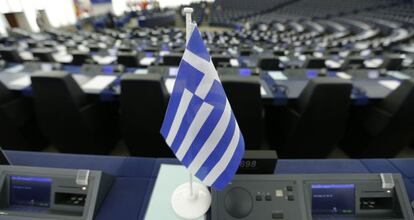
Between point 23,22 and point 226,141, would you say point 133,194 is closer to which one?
point 226,141

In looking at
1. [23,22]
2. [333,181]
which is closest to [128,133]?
[333,181]

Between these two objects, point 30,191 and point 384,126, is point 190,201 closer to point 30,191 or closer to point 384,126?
point 30,191

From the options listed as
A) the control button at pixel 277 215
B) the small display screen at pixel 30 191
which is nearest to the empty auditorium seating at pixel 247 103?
the control button at pixel 277 215

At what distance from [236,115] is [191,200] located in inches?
49.8

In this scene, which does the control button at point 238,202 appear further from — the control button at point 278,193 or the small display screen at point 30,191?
the small display screen at point 30,191

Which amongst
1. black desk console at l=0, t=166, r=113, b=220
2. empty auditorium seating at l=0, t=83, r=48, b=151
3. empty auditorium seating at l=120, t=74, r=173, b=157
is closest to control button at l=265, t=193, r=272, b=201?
black desk console at l=0, t=166, r=113, b=220

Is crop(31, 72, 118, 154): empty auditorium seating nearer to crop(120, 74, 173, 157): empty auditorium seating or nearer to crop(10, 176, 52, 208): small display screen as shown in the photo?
crop(120, 74, 173, 157): empty auditorium seating

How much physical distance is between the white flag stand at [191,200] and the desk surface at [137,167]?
14 centimetres

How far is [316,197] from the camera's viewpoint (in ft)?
2.70

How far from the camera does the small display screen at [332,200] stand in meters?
0.82

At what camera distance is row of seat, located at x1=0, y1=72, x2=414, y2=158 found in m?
1.89

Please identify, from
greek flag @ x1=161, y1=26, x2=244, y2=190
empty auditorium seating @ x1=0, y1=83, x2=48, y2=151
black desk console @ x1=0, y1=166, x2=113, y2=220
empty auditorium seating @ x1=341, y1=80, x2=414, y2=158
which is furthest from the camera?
empty auditorium seating @ x1=0, y1=83, x2=48, y2=151

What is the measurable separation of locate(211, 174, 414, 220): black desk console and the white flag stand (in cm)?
7

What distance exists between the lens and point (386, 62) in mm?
3461
